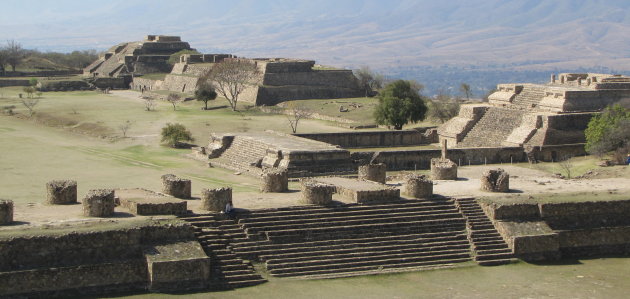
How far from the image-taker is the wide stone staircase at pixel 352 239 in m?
24.3

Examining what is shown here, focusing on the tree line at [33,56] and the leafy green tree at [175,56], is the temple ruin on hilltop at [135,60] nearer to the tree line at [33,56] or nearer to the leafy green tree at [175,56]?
the leafy green tree at [175,56]

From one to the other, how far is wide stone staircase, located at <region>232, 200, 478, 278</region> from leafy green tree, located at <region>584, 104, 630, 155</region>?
14.7 meters

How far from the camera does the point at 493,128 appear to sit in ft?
152

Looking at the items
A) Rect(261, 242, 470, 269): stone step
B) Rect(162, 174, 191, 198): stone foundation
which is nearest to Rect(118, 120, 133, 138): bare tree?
Rect(162, 174, 191, 198): stone foundation

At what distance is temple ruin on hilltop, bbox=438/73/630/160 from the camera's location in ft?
142

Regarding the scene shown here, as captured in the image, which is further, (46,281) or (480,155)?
(480,155)

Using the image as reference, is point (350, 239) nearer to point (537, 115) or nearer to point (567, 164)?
point (567, 164)

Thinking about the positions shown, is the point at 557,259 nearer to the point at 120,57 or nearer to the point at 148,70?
the point at 148,70

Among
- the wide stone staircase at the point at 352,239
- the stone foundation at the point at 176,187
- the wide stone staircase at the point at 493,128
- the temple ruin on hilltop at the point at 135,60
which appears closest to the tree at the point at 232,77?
the temple ruin on hilltop at the point at 135,60

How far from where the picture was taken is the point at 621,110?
140 feet

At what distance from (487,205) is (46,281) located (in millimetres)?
11938

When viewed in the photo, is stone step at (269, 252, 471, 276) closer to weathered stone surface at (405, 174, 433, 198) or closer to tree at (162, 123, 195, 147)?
weathered stone surface at (405, 174, 433, 198)

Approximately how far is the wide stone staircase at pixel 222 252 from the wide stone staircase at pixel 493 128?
22325 millimetres

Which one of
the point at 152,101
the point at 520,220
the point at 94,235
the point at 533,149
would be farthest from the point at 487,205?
the point at 152,101
